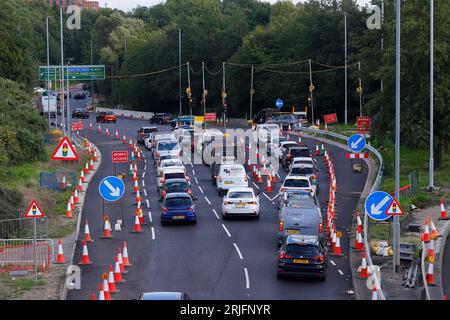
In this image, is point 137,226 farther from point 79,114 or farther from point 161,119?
point 79,114

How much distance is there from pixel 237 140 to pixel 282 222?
29.4 metres

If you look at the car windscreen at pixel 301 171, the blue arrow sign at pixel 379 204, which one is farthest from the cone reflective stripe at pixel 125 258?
the car windscreen at pixel 301 171

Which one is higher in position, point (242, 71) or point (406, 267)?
point (242, 71)

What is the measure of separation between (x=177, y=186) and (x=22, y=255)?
1201 cm

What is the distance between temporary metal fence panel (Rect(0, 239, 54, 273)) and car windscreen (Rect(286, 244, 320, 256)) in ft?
24.2

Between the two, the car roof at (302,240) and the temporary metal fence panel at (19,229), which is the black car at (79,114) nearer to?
the temporary metal fence panel at (19,229)

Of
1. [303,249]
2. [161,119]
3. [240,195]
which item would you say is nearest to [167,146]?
[240,195]

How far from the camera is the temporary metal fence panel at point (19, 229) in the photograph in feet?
98.9

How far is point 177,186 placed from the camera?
38.3 metres

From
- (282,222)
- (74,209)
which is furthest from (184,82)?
(282,222)

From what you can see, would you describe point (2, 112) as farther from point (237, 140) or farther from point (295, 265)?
point (295, 265)

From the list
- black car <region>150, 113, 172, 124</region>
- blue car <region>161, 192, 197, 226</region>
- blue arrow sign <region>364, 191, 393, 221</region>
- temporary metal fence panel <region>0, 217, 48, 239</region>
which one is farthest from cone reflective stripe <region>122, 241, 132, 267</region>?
black car <region>150, 113, 172, 124</region>

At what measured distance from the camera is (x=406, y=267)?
2519cm
